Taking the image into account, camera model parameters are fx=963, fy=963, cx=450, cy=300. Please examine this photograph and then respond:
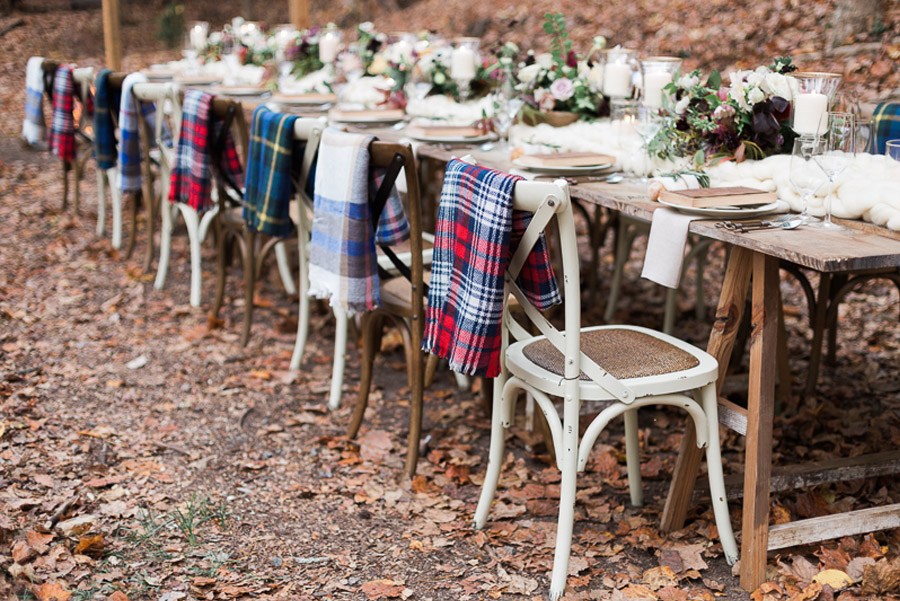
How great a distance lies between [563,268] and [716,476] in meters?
0.73

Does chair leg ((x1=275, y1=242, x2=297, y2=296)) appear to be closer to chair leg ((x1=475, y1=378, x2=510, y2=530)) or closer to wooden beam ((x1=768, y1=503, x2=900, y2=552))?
chair leg ((x1=475, y1=378, x2=510, y2=530))

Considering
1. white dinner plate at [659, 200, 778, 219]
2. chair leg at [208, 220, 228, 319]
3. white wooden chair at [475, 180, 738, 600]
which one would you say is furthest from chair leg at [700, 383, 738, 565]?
chair leg at [208, 220, 228, 319]

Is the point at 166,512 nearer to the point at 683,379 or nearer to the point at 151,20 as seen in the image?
the point at 683,379

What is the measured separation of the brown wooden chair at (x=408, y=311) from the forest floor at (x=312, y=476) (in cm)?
16

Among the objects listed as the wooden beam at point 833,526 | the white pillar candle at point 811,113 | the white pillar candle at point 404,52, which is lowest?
the wooden beam at point 833,526

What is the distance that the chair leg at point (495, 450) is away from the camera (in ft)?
8.57

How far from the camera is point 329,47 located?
5.41 metres

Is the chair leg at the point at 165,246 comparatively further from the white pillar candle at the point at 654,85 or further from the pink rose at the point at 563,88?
the white pillar candle at the point at 654,85

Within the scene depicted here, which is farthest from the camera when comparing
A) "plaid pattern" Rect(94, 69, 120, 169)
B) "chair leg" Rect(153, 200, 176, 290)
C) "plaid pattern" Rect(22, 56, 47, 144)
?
"plaid pattern" Rect(22, 56, 47, 144)

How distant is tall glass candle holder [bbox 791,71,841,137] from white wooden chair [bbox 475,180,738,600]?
66 cm

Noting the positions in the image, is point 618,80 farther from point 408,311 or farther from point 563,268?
point 563,268

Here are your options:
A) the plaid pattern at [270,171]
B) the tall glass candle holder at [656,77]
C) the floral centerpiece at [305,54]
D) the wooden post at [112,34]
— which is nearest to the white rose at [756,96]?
the tall glass candle holder at [656,77]

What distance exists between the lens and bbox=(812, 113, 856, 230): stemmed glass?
7.87ft

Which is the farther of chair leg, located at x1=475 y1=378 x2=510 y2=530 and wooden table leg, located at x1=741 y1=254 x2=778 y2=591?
chair leg, located at x1=475 y1=378 x2=510 y2=530
